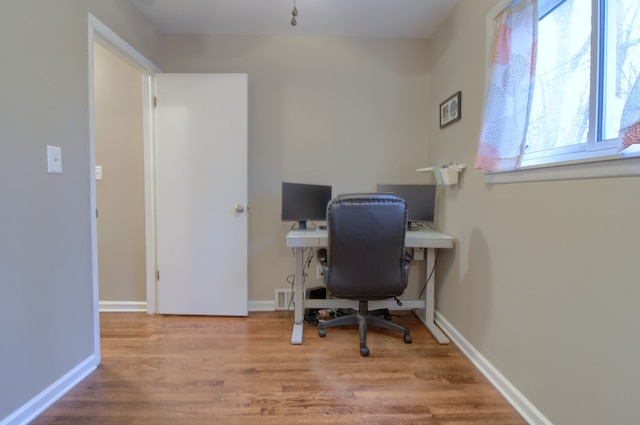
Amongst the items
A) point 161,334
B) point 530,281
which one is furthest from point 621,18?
point 161,334

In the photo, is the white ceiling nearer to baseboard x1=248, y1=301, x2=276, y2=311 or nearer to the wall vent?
the wall vent

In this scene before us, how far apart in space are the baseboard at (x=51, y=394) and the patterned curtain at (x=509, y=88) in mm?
2536

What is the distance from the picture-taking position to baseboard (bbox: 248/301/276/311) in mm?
2539

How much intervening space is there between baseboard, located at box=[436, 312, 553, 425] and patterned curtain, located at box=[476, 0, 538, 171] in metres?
1.13

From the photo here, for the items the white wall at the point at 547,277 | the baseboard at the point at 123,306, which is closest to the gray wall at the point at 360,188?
the white wall at the point at 547,277

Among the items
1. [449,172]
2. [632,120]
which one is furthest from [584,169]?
[449,172]

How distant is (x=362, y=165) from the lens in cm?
254

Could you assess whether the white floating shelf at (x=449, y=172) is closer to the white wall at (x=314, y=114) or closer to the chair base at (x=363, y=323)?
the white wall at (x=314, y=114)

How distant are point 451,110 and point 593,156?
1181 mm

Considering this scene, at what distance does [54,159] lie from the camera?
1.38 metres

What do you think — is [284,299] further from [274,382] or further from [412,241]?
[412,241]

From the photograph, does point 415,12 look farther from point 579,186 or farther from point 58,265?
point 58,265

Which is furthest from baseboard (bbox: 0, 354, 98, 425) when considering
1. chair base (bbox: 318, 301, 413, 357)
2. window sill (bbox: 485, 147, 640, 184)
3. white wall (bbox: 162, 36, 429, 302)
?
window sill (bbox: 485, 147, 640, 184)

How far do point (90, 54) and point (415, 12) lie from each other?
2.25m
